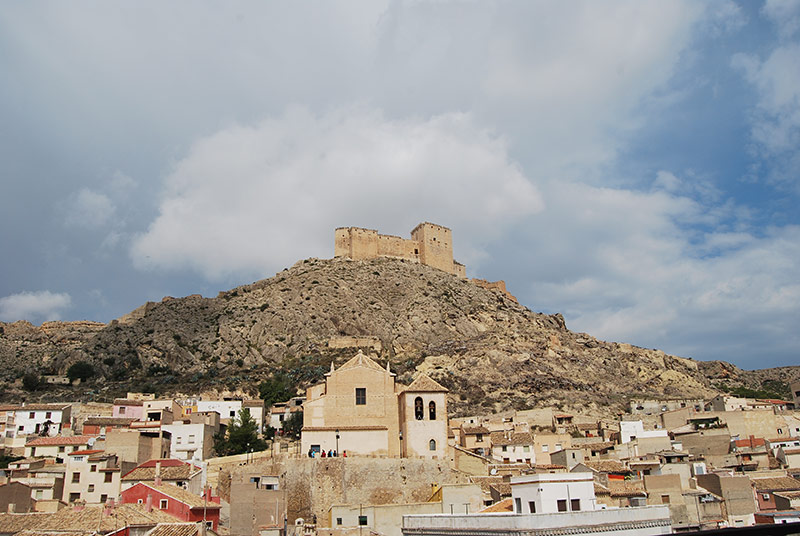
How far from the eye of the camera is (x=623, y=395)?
9206 centimetres

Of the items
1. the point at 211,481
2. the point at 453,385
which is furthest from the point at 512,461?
the point at 453,385

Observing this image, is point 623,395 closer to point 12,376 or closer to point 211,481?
point 211,481

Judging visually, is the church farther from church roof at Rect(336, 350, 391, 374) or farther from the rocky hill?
the rocky hill

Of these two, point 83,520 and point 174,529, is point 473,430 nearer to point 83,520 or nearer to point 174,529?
point 174,529

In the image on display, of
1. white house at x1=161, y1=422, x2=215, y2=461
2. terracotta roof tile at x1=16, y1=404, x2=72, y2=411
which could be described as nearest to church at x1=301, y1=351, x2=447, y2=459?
white house at x1=161, y1=422, x2=215, y2=461

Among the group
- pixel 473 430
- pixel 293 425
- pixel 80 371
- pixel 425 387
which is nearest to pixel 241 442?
pixel 293 425

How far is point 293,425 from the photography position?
227 ft

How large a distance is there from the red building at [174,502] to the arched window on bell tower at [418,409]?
16.5 m

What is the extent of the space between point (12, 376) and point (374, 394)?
67605 millimetres

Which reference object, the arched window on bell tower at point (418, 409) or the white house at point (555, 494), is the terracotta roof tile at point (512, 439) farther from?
the white house at point (555, 494)

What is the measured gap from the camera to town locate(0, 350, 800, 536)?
28.5 m

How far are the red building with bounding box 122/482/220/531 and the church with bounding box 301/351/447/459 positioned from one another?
43.7 ft

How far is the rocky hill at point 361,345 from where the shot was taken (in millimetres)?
90875

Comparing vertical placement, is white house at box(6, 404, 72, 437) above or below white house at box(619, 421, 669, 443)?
above
